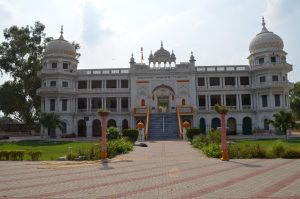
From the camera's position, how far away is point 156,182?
11.8 metres

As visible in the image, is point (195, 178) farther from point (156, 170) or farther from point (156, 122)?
point (156, 122)

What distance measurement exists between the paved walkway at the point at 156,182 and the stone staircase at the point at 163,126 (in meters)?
26.8

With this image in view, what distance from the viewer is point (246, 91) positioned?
5212cm

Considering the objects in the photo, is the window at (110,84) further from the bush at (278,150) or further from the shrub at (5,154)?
the bush at (278,150)

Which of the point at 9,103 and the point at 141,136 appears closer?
the point at 141,136

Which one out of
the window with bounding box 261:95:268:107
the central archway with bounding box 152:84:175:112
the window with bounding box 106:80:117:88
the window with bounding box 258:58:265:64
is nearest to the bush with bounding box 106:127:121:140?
the central archway with bounding box 152:84:175:112

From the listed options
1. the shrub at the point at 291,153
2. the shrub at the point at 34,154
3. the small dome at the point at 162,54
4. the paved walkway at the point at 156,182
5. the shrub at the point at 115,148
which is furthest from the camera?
the small dome at the point at 162,54

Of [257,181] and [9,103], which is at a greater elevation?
[9,103]

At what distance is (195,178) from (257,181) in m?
2.31

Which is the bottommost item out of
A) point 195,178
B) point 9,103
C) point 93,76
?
point 195,178

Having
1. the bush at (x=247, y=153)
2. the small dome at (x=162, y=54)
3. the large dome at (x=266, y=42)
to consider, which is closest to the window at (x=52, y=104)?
the small dome at (x=162, y=54)

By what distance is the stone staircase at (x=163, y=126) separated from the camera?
43.0 meters

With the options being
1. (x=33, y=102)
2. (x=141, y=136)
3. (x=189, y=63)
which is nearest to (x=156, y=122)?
(x=141, y=136)

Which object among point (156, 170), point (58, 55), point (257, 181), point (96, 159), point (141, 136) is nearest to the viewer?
point (257, 181)
